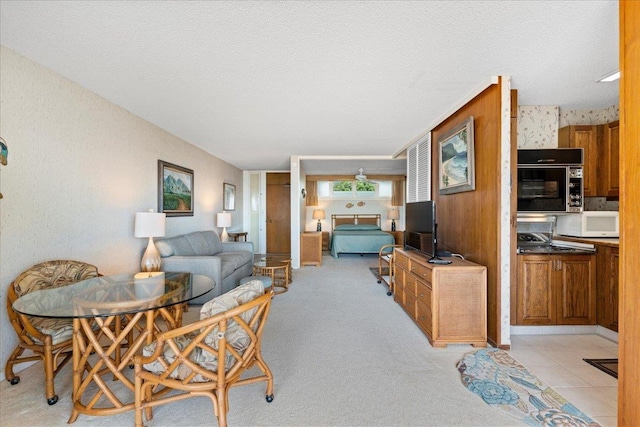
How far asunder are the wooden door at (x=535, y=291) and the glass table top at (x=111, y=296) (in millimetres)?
2910

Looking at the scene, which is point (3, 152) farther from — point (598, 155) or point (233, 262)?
point (598, 155)

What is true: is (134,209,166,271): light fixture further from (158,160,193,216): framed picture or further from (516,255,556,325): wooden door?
(516,255,556,325): wooden door

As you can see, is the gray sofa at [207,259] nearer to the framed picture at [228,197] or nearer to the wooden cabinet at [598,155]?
the framed picture at [228,197]

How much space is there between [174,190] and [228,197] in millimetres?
2356

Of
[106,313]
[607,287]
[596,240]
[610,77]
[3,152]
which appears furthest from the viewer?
[596,240]

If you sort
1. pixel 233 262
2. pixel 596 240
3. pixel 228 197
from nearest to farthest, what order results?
pixel 596 240 < pixel 233 262 < pixel 228 197

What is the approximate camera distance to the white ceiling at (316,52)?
1569 millimetres

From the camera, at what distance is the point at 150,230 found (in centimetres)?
293

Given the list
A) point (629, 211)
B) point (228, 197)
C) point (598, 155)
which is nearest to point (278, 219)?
point (228, 197)

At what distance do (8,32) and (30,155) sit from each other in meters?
0.86

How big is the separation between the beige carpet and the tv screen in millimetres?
886

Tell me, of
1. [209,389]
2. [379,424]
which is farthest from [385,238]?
[209,389]

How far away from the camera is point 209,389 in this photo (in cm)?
134

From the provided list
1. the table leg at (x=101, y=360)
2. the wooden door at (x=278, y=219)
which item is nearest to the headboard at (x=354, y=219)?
the wooden door at (x=278, y=219)
